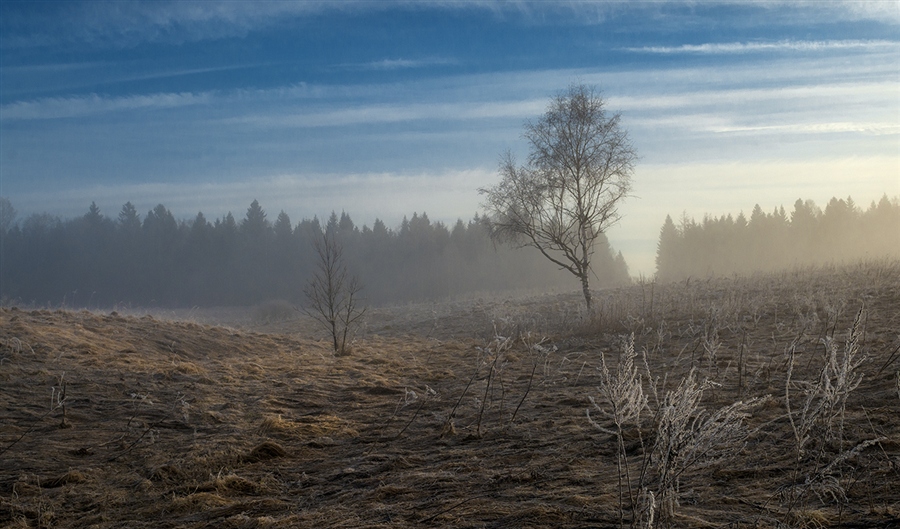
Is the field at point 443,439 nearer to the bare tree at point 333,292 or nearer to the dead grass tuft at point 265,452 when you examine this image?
the dead grass tuft at point 265,452

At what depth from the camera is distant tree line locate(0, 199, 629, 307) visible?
67938 mm

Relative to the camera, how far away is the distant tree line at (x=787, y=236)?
65.0 m

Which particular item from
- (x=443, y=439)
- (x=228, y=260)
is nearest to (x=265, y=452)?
(x=443, y=439)

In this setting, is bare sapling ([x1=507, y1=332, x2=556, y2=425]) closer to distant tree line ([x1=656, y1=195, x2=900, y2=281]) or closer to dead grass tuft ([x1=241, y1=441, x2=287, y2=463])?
dead grass tuft ([x1=241, y1=441, x2=287, y2=463])

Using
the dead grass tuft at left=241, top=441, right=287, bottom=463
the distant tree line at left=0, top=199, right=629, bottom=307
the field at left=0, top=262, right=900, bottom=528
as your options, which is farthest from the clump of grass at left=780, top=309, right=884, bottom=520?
the distant tree line at left=0, top=199, right=629, bottom=307

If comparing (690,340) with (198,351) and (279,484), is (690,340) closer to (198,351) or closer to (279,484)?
(279,484)

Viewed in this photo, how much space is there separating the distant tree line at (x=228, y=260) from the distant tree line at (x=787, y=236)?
9.34 meters

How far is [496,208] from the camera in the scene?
20156 mm

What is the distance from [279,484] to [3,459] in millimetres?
2717

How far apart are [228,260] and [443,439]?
73.8 meters

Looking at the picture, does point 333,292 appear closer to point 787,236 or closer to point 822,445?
point 822,445

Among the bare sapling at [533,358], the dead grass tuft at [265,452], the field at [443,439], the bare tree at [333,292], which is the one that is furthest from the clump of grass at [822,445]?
the bare tree at [333,292]

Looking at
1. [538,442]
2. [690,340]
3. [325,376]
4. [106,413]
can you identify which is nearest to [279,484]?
[538,442]

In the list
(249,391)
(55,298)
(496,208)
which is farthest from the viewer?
(55,298)
